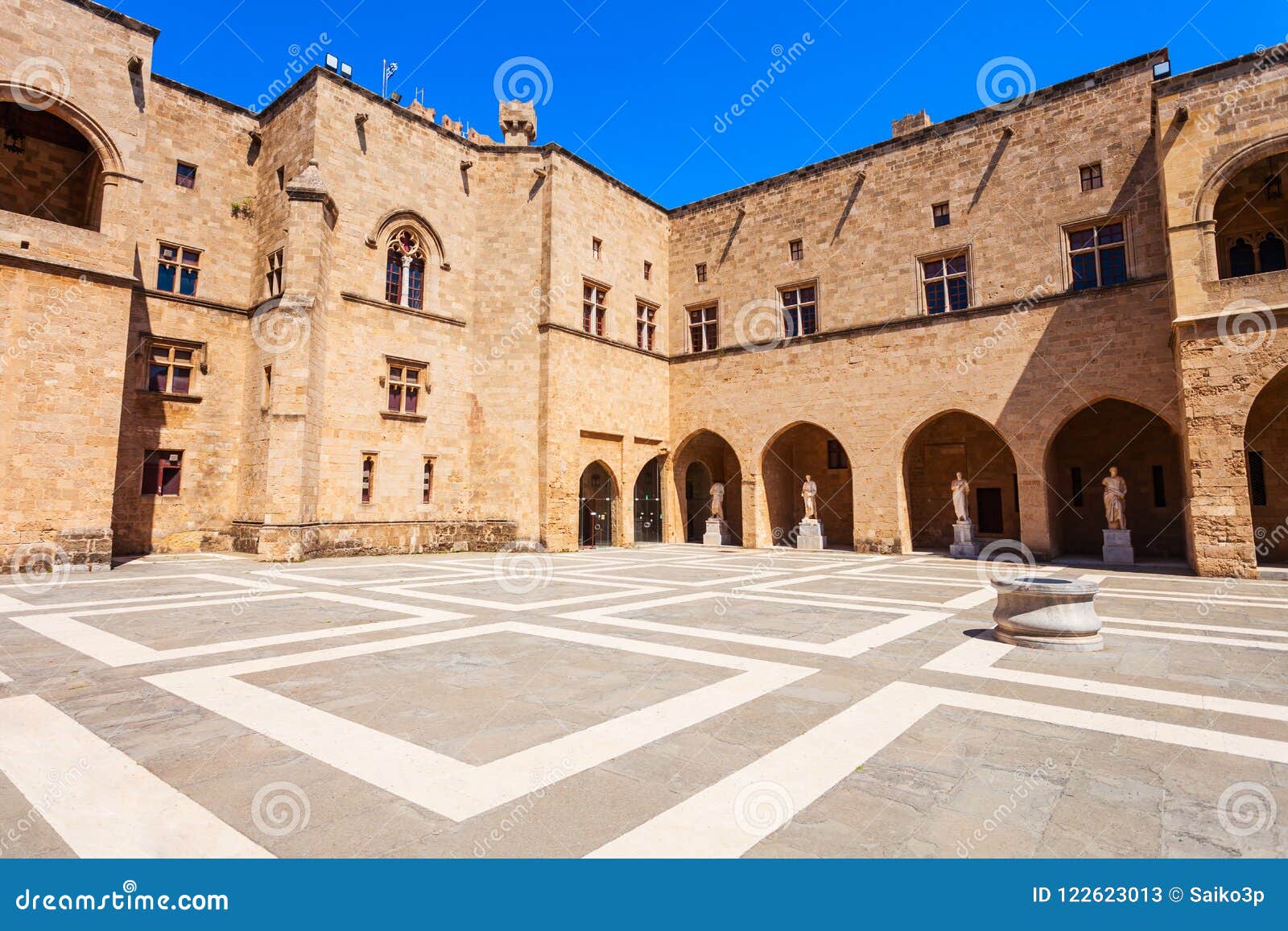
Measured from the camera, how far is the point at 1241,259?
57.2 feet

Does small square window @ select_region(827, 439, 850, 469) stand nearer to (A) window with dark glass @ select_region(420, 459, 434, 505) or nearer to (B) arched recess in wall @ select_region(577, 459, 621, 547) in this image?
(B) arched recess in wall @ select_region(577, 459, 621, 547)

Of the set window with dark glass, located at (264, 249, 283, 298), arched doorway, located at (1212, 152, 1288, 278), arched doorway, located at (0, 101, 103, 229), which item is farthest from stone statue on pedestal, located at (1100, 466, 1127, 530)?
arched doorway, located at (0, 101, 103, 229)

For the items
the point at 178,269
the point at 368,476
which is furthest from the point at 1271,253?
the point at 178,269

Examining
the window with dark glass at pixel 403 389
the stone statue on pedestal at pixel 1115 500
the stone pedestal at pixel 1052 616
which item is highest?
the window with dark glass at pixel 403 389

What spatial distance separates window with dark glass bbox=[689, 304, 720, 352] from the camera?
2488 cm

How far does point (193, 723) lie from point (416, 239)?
61.1 feet

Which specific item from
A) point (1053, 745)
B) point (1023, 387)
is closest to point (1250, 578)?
point (1023, 387)

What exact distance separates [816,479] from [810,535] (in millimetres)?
3707

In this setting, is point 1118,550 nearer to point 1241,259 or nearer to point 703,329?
point 1241,259

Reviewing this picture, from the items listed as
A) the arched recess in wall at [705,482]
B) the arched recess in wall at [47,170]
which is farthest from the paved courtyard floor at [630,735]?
the arched recess in wall at [705,482]

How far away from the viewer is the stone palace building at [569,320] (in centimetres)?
1370

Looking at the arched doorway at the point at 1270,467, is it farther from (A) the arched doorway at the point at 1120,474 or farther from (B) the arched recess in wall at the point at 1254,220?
(B) the arched recess in wall at the point at 1254,220

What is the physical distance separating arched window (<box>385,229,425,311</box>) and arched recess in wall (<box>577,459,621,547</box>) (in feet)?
25.9

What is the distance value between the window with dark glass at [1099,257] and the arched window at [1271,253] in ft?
11.7
